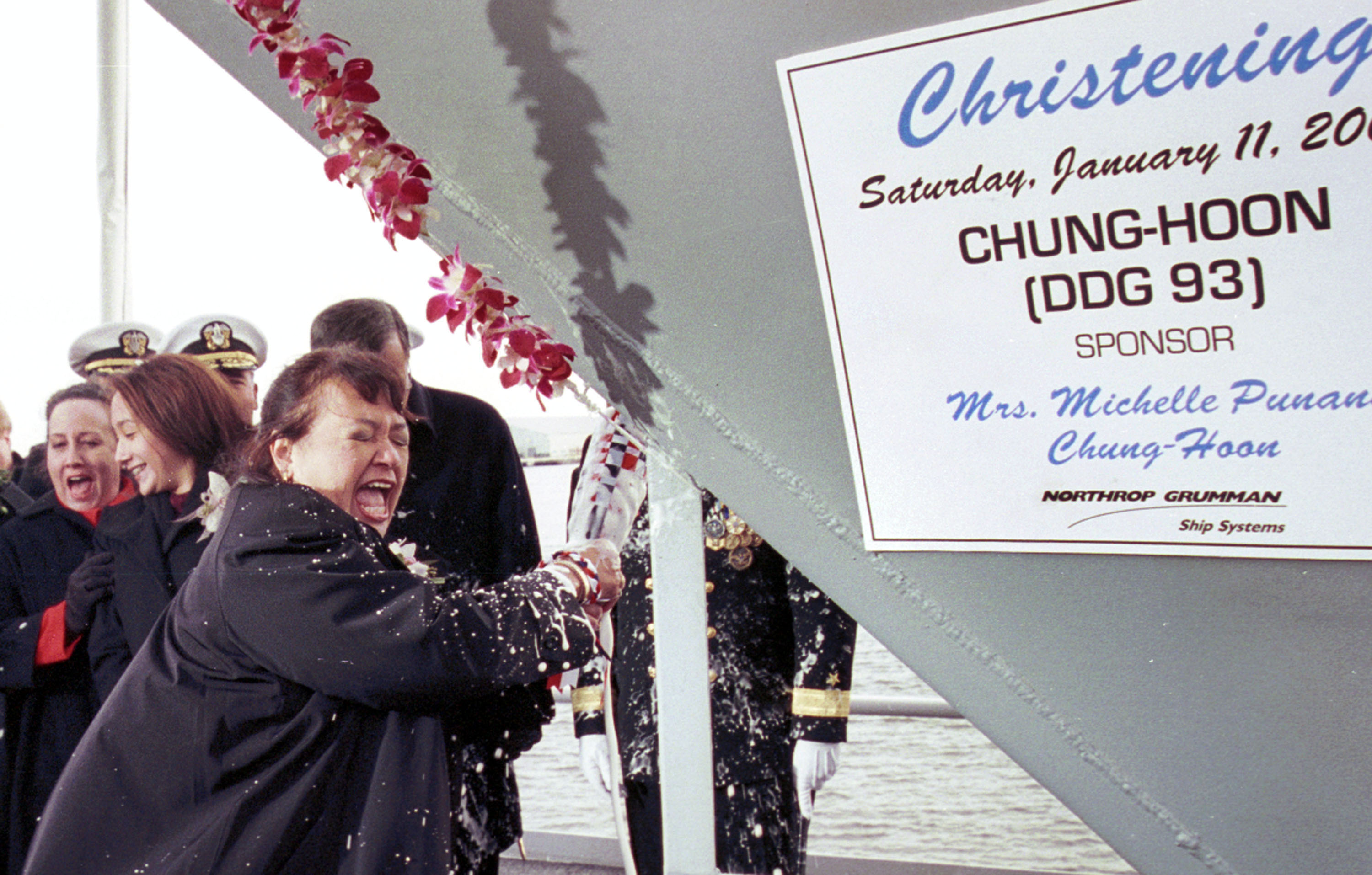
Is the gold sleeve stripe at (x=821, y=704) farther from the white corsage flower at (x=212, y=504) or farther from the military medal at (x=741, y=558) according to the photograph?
the white corsage flower at (x=212, y=504)

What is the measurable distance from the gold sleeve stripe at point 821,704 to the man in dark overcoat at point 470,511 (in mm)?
378

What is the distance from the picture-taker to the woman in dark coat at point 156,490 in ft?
5.51

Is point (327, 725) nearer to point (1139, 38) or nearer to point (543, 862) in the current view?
point (1139, 38)

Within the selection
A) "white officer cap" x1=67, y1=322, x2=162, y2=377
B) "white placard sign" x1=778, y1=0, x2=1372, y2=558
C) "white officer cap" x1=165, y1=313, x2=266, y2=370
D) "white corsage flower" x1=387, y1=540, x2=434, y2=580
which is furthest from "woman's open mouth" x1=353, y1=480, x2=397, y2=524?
"white officer cap" x1=67, y1=322, x2=162, y2=377

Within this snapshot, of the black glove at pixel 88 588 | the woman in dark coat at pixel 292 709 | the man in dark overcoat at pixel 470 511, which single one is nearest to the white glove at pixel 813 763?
the man in dark overcoat at pixel 470 511

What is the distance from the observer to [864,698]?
2422 millimetres

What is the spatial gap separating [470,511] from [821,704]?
1.99 ft

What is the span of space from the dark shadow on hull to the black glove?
3.58 feet

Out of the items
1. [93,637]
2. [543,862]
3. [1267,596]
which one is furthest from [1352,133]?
[543,862]

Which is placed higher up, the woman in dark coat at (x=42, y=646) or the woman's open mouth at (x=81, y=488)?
the woman's open mouth at (x=81, y=488)

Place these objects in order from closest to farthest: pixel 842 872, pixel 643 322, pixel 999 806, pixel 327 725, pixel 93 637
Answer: pixel 643 322 < pixel 327 725 < pixel 93 637 < pixel 842 872 < pixel 999 806

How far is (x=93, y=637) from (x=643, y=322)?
1.21m

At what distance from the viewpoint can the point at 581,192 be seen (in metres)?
1.07

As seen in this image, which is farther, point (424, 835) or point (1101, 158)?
point (424, 835)
